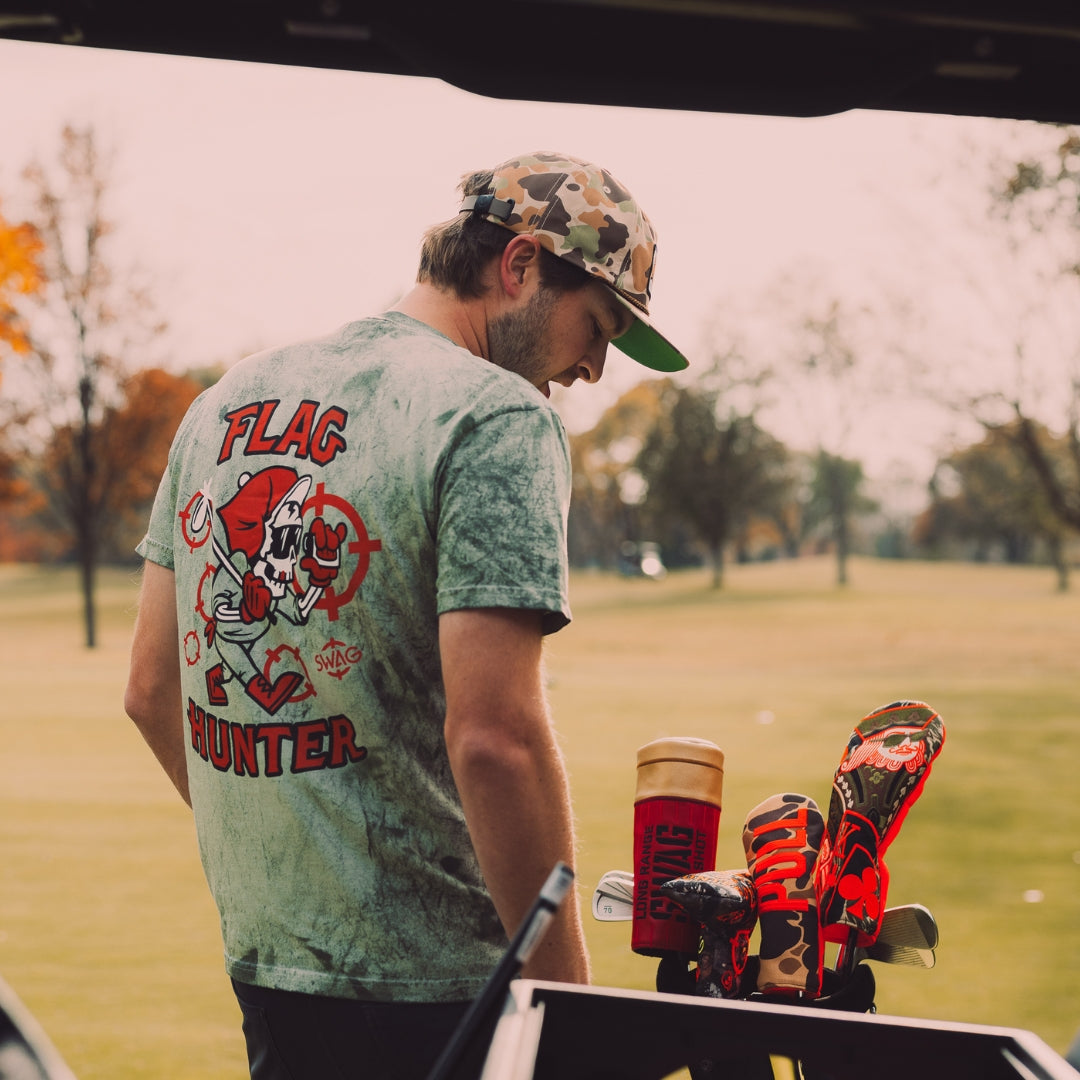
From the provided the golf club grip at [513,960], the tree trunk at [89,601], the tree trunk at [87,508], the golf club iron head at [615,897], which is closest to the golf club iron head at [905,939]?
the golf club iron head at [615,897]

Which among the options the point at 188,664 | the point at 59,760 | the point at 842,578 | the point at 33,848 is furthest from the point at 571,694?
the point at 842,578

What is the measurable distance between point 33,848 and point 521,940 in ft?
19.7

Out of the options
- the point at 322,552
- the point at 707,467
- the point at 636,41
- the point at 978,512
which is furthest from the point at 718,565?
the point at 636,41

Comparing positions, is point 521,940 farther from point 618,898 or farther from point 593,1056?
point 618,898

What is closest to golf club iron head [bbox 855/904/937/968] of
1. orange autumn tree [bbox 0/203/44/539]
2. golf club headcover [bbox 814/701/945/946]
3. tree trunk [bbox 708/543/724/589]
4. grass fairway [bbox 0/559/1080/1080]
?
golf club headcover [bbox 814/701/945/946]

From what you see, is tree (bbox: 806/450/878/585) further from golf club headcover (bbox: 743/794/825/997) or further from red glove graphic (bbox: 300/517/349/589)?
red glove graphic (bbox: 300/517/349/589)

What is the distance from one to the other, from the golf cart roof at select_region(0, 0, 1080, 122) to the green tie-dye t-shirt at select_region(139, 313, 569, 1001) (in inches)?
16.8

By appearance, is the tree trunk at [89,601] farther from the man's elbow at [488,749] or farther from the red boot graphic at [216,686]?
the man's elbow at [488,749]

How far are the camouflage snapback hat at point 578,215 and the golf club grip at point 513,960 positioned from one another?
935 millimetres

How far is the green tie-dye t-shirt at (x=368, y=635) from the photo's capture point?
4.37 ft

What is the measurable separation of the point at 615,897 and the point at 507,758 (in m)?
0.27

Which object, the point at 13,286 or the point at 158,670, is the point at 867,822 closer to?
the point at 158,670

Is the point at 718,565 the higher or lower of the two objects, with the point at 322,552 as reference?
lower

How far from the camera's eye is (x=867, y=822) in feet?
4.25
